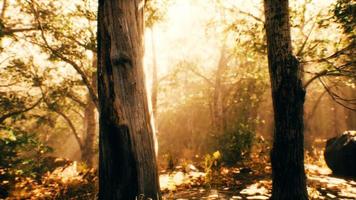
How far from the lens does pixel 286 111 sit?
4711mm

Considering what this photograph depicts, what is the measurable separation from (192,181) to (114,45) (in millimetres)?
5429

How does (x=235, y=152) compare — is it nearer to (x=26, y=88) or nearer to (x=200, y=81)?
(x=26, y=88)

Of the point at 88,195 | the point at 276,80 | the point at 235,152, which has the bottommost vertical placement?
the point at 88,195

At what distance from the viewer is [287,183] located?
4.70m

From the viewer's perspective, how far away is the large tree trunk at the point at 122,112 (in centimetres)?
393

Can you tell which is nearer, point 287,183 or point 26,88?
point 287,183

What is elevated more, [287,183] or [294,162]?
[294,162]

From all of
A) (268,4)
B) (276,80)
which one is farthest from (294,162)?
(268,4)

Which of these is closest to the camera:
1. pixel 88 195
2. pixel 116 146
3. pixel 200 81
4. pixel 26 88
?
pixel 116 146

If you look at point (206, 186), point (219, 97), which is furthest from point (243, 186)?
point (219, 97)

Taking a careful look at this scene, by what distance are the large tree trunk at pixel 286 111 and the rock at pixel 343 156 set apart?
16.9ft

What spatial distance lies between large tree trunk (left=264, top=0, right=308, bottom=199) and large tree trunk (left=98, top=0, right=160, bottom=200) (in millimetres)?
2246

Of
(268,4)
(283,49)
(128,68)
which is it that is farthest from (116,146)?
(268,4)

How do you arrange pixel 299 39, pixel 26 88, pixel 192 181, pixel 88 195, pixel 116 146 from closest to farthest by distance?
pixel 116 146
pixel 88 195
pixel 192 181
pixel 26 88
pixel 299 39
